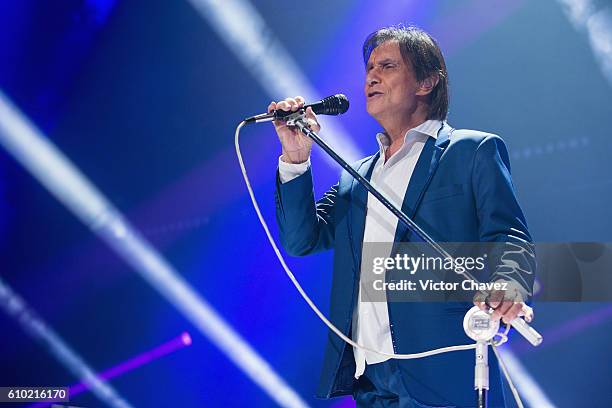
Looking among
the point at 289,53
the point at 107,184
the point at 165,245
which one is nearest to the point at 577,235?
the point at 289,53

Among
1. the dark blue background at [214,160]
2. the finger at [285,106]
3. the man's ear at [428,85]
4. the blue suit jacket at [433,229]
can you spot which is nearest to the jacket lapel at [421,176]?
the blue suit jacket at [433,229]

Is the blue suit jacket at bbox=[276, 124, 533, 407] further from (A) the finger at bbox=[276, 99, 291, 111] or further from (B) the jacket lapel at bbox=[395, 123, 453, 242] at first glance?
(A) the finger at bbox=[276, 99, 291, 111]

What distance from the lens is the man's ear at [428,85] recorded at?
197 cm

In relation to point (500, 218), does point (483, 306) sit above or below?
below

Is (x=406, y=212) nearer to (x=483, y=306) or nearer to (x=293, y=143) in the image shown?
(x=293, y=143)

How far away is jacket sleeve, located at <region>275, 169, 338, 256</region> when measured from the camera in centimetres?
187

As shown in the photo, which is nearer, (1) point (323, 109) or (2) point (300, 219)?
(1) point (323, 109)

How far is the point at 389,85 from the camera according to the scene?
6.31 ft

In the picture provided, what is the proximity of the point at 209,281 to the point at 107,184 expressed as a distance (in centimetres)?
61

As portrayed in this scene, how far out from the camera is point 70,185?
3.10m

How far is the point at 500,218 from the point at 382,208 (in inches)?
12.8

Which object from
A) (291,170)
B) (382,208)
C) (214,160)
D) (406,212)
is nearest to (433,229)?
(406,212)

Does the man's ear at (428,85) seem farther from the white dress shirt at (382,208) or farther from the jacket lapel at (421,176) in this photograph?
the jacket lapel at (421,176)

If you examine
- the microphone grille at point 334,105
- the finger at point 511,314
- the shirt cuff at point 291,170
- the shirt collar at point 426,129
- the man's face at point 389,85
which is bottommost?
the finger at point 511,314
